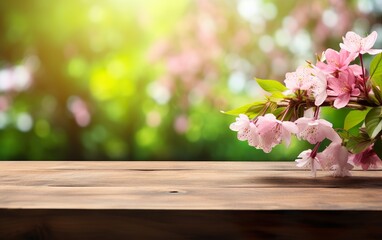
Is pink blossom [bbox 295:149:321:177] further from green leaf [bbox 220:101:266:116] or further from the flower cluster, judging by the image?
green leaf [bbox 220:101:266:116]

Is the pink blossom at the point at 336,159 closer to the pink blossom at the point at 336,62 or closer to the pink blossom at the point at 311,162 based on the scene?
the pink blossom at the point at 311,162

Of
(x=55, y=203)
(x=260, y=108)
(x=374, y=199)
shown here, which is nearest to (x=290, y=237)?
(x=374, y=199)

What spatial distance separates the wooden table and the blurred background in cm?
197

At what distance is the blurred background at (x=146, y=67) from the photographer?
9.80ft

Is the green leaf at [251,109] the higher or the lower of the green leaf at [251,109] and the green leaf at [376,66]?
the lower

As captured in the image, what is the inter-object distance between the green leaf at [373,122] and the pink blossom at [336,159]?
0.08 meters

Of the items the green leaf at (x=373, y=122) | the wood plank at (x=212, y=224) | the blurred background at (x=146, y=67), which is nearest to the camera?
the wood plank at (x=212, y=224)

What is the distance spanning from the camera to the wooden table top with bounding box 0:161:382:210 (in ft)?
2.75

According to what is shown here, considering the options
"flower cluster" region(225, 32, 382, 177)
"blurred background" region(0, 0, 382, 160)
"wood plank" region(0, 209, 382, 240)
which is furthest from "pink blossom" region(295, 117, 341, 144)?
"blurred background" region(0, 0, 382, 160)

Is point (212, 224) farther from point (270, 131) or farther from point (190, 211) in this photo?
point (270, 131)

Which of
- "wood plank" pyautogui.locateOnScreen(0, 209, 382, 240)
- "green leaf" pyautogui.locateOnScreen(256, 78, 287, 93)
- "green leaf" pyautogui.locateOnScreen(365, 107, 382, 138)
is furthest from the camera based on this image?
"green leaf" pyautogui.locateOnScreen(256, 78, 287, 93)

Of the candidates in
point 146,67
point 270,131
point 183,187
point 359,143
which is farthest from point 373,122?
point 146,67

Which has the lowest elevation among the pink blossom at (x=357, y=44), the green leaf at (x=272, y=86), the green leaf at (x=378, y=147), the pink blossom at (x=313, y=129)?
the green leaf at (x=378, y=147)

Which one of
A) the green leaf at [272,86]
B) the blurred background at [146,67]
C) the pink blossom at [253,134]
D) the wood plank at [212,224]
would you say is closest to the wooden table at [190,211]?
the wood plank at [212,224]
